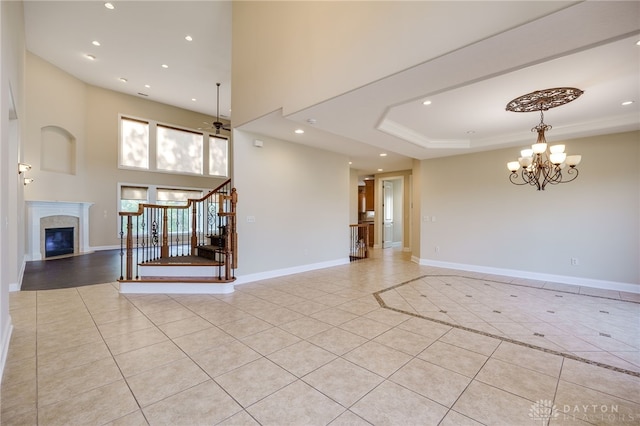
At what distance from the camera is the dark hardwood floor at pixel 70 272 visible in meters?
4.85

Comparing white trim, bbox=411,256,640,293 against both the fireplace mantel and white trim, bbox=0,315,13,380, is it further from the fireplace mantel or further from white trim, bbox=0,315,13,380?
the fireplace mantel

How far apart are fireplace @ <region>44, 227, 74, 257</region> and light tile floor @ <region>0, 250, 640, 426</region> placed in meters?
4.49

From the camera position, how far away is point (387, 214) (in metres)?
10.7

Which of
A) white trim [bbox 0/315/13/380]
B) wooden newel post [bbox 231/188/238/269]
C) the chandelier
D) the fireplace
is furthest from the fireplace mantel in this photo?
the chandelier

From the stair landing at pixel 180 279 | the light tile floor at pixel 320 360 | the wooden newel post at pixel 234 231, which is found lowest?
the light tile floor at pixel 320 360

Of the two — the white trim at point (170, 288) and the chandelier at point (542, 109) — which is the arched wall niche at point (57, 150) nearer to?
the white trim at point (170, 288)

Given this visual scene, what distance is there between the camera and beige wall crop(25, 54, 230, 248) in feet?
23.0

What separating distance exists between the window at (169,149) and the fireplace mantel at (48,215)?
6.05 ft

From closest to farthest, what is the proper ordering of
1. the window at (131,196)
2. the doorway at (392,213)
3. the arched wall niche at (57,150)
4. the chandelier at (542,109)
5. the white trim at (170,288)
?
the chandelier at (542,109)
the white trim at (170,288)
the arched wall niche at (57,150)
the window at (131,196)
the doorway at (392,213)

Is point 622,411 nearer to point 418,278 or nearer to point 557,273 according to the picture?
point 418,278

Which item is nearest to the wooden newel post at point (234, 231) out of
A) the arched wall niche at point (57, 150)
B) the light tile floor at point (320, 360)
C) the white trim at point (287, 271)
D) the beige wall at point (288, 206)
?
the beige wall at point (288, 206)

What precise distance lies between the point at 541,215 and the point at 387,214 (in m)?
5.51

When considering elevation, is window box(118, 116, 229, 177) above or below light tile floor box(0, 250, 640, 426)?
above

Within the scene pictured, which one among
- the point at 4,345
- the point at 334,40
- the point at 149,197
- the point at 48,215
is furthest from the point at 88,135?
the point at 334,40
